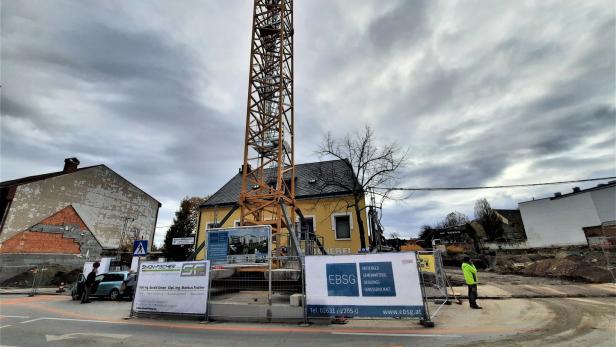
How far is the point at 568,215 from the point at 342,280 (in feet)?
132

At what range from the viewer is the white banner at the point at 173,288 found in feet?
27.8

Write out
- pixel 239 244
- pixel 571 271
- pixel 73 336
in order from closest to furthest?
pixel 73 336 < pixel 239 244 < pixel 571 271

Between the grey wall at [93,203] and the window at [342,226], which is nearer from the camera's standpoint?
the window at [342,226]

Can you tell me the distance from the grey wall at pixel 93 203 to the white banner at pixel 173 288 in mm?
23296

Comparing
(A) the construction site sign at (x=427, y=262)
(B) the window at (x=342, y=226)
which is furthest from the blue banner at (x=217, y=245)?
(B) the window at (x=342, y=226)

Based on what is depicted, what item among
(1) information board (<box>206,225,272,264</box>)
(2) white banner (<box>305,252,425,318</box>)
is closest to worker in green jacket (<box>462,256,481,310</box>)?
(2) white banner (<box>305,252,425,318</box>)

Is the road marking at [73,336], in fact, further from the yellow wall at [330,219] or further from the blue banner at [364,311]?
the yellow wall at [330,219]

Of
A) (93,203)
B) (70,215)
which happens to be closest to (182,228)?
(93,203)

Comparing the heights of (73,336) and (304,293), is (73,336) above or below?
below

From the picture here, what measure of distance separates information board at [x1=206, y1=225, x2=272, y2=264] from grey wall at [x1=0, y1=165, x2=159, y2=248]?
2363 cm

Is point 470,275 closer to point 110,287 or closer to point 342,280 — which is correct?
point 342,280

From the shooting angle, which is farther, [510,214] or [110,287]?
[510,214]

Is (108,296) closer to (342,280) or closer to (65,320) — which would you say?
(65,320)

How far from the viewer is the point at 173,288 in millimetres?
8773
